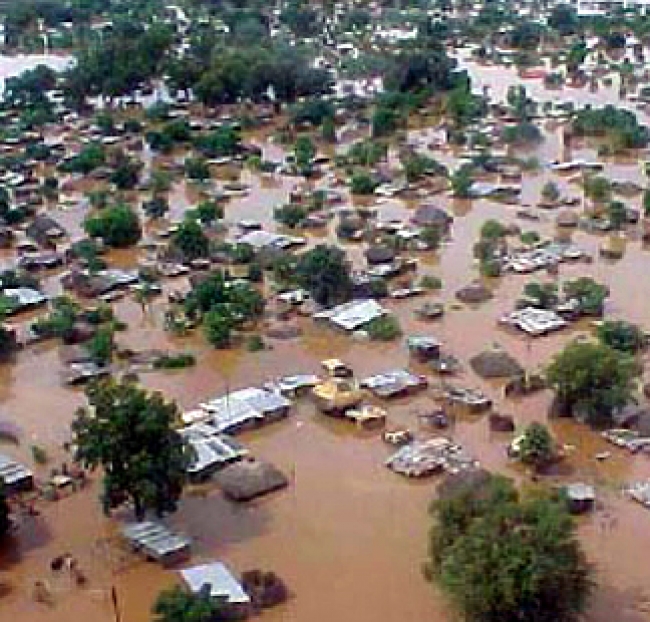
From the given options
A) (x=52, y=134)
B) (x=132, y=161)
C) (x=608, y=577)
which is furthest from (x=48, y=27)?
(x=608, y=577)

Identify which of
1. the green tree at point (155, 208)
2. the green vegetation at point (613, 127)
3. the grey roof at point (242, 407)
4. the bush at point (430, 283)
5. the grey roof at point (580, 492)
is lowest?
the grey roof at point (580, 492)

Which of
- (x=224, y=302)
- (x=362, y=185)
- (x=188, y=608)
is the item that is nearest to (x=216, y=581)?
(x=188, y=608)

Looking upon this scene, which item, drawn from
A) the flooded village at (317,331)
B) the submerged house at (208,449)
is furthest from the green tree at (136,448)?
the submerged house at (208,449)

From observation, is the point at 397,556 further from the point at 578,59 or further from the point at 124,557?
the point at 578,59

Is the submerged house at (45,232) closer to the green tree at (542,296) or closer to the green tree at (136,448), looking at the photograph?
the green tree at (542,296)

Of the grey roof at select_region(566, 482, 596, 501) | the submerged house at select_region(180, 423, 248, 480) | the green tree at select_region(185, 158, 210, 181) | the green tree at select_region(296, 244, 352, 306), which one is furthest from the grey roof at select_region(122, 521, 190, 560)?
the green tree at select_region(185, 158, 210, 181)

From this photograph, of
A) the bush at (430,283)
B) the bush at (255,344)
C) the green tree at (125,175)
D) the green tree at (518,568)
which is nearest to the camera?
the green tree at (518,568)

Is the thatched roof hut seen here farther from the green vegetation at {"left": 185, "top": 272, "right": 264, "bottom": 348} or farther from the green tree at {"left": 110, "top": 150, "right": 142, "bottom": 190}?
the green tree at {"left": 110, "top": 150, "right": 142, "bottom": 190}

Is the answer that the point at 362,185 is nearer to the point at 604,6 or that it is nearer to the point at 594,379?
the point at 594,379
